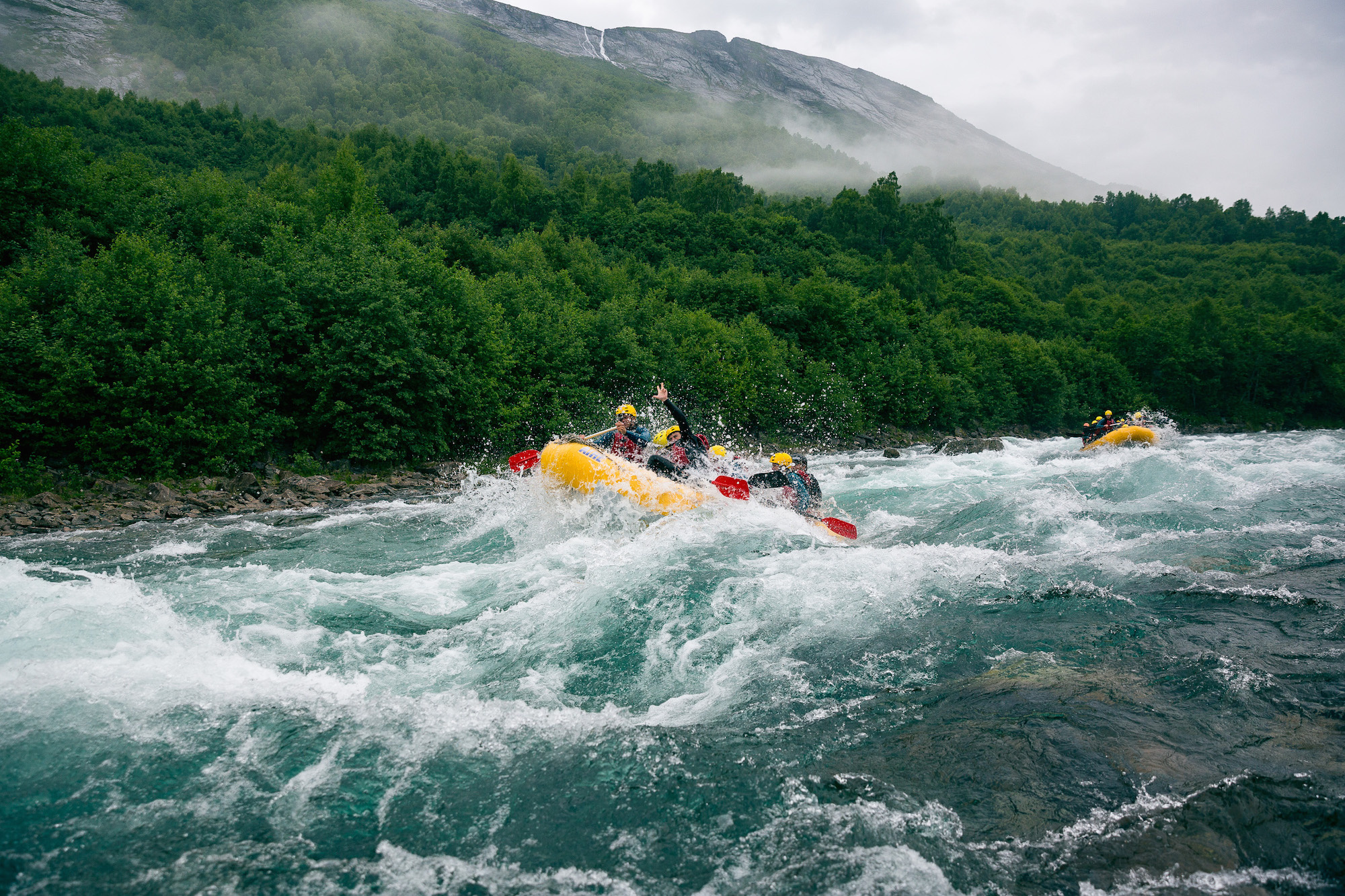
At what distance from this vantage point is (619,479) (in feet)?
38.6

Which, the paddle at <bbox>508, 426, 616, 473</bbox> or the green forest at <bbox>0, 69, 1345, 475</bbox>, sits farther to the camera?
the green forest at <bbox>0, 69, 1345, 475</bbox>

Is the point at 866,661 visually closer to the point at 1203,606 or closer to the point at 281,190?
→ the point at 1203,606

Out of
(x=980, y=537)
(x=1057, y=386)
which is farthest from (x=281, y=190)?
(x=1057, y=386)

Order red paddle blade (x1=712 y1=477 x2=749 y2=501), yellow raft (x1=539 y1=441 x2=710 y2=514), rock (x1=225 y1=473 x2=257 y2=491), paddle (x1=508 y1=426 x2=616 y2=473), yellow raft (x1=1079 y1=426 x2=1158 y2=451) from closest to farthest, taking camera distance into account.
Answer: yellow raft (x1=539 y1=441 x2=710 y2=514), red paddle blade (x1=712 y1=477 x2=749 y2=501), paddle (x1=508 y1=426 x2=616 y2=473), rock (x1=225 y1=473 x2=257 y2=491), yellow raft (x1=1079 y1=426 x2=1158 y2=451)

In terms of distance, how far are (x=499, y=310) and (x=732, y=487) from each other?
16.0 metres

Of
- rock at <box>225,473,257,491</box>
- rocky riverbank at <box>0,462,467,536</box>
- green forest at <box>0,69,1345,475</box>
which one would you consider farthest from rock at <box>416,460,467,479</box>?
rock at <box>225,473,257,491</box>

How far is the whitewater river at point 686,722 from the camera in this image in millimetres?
3846

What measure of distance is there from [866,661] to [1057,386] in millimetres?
53209

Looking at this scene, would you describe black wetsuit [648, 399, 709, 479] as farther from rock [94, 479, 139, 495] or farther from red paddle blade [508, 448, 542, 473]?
rock [94, 479, 139, 495]

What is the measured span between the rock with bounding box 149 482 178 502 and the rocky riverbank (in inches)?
0.5

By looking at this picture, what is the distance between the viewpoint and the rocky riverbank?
1292 centimetres

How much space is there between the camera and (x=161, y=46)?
4510 inches

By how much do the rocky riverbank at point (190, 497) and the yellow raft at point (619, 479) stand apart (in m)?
6.72

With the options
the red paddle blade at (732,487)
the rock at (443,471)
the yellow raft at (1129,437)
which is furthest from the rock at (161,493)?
the yellow raft at (1129,437)
